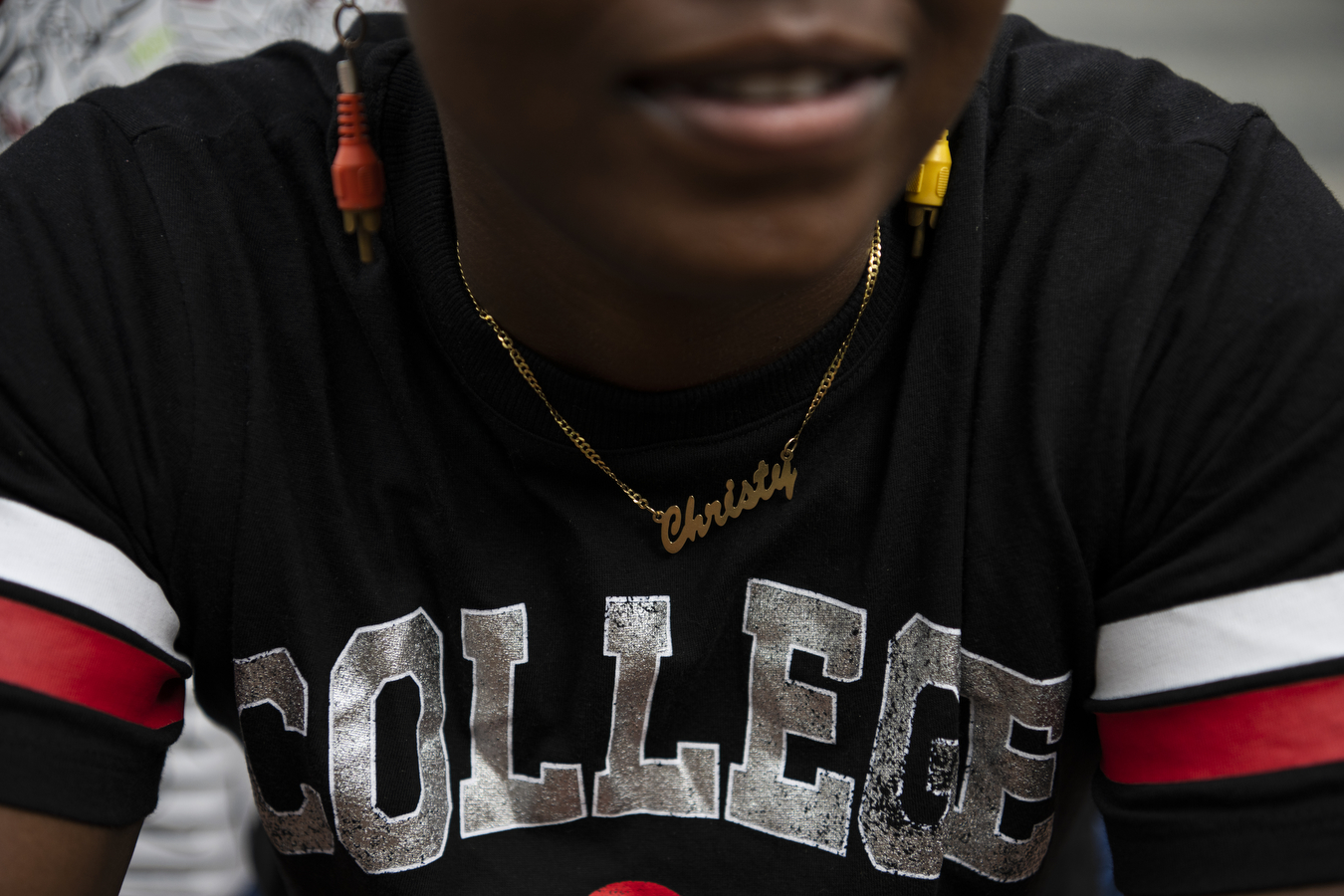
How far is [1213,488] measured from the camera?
870 millimetres

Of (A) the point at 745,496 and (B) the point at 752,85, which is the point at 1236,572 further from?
(B) the point at 752,85

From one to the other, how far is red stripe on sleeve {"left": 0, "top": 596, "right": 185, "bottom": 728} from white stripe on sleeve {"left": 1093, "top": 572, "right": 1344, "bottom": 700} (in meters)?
0.83

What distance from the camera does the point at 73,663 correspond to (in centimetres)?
89

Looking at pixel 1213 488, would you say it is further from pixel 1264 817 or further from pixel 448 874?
pixel 448 874

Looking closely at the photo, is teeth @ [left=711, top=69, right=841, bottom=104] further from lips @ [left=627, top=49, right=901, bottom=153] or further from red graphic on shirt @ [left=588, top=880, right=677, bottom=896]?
red graphic on shirt @ [left=588, top=880, right=677, bottom=896]

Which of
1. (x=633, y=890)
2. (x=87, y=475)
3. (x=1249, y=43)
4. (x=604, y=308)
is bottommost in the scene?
(x=633, y=890)

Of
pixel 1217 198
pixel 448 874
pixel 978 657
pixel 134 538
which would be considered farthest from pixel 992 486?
pixel 134 538

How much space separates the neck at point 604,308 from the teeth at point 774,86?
0.26 meters

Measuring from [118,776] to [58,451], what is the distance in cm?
28

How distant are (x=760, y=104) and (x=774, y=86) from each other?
1cm

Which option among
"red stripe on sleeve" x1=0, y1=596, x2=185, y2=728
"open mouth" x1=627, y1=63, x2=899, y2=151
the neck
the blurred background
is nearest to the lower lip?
"open mouth" x1=627, y1=63, x2=899, y2=151

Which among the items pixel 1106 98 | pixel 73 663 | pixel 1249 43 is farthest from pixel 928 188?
pixel 1249 43

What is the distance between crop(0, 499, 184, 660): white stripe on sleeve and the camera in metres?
0.88

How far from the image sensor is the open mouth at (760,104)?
67cm
